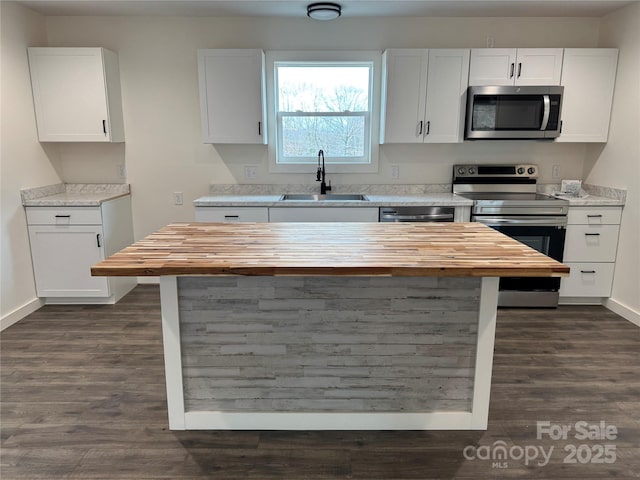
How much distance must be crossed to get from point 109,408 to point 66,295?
5.98ft

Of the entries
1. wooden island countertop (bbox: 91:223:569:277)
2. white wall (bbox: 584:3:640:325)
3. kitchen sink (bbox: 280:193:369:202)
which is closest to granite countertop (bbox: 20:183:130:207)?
kitchen sink (bbox: 280:193:369:202)

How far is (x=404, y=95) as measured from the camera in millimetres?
3754

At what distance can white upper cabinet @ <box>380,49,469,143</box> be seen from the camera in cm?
368

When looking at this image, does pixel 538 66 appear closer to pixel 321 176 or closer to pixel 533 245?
pixel 533 245

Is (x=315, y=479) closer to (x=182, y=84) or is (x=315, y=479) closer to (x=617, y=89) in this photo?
(x=182, y=84)

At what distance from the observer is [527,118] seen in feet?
12.1

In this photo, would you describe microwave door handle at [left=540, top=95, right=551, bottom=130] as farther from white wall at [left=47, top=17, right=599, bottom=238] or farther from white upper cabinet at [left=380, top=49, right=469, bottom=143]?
white upper cabinet at [left=380, top=49, right=469, bottom=143]

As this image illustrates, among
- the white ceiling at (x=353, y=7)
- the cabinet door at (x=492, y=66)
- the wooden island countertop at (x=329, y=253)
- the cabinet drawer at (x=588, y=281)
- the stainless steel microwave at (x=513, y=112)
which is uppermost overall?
the white ceiling at (x=353, y=7)

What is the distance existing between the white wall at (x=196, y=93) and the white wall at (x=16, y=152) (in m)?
0.38

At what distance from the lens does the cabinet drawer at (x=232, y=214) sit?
3.69m

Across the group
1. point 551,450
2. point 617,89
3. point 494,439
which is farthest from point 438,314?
point 617,89

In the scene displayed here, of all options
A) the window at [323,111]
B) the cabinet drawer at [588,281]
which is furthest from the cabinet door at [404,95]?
the cabinet drawer at [588,281]

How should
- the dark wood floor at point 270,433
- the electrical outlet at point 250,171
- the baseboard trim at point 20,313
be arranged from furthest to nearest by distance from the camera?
Answer: the electrical outlet at point 250,171, the baseboard trim at point 20,313, the dark wood floor at point 270,433

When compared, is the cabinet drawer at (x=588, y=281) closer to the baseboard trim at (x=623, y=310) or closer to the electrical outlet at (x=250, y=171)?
the baseboard trim at (x=623, y=310)
